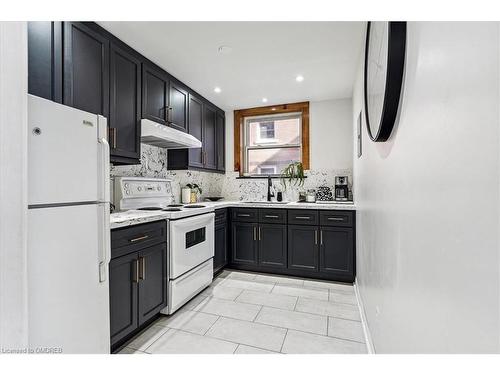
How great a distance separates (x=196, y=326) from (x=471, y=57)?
2.23 m

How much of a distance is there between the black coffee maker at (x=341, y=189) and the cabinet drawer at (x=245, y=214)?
114 cm

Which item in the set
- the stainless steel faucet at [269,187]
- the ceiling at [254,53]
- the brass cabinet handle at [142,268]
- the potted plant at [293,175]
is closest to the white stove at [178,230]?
the brass cabinet handle at [142,268]

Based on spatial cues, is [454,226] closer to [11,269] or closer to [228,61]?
[11,269]

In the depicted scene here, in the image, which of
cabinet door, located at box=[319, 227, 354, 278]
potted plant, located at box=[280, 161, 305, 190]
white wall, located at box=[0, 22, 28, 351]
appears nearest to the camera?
white wall, located at box=[0, 22, 28, 351]

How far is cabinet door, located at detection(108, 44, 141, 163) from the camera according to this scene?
79.9 inches

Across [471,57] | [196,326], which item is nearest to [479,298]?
[471,57]

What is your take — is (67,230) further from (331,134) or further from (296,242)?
(331,134)

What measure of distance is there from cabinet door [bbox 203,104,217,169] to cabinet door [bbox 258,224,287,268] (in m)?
1.19

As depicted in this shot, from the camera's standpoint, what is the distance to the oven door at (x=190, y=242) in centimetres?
216

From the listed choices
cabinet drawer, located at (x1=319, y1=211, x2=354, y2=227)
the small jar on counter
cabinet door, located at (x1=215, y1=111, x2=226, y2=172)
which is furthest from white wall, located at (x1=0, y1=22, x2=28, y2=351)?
the small jar on counter

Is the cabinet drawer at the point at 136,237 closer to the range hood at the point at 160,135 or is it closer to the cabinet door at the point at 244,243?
the range hood at the point at 160,135

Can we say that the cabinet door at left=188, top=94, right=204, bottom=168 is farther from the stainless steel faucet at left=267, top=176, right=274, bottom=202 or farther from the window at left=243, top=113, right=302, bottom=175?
the stainless steel faucet at left=267, top=176, right=274, bottom=202

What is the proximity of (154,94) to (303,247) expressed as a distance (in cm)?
239
